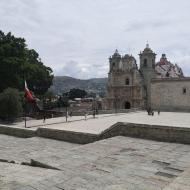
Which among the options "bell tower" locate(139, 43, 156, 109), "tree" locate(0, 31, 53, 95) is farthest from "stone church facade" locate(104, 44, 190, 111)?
"tree" locate(0, 31, 53, 95)

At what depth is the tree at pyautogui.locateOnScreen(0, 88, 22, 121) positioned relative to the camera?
26.6 meters

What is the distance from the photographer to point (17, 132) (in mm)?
17875

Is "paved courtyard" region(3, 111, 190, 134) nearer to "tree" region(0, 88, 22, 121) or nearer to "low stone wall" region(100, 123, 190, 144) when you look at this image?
"low stone wall" region(100, 123, 190, 144)

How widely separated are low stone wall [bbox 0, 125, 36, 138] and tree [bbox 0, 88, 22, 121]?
7.93m

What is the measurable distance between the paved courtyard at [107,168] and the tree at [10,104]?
545 inches

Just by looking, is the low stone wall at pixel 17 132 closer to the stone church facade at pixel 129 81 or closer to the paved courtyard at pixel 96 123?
the paved courtyard at pixel 96 123

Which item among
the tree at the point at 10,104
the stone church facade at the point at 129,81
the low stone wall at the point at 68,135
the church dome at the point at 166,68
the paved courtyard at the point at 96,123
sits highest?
the church dome at the point at 166,68

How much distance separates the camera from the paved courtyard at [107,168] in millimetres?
7141

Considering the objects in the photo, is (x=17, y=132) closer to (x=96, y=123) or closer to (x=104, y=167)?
(x=96, y=123)

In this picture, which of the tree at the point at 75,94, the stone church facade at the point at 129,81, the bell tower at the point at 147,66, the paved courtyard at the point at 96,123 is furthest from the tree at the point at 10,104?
the tree at the point at 75,94

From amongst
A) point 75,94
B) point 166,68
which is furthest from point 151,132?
point 75,94

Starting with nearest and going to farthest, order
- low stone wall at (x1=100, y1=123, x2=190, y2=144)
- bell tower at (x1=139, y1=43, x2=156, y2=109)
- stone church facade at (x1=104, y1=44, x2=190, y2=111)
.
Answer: low stone wall at (x1=100, y1=123, x2=190, y2=144), stone church facade at (x1=104, y1=44, x2=190, y2=111), bell tower at (x1=139, y1=43, x2=156, y2=109)

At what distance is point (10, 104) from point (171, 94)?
21579 millimetres

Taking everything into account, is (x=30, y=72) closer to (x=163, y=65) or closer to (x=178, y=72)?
(x=163, y=65)
